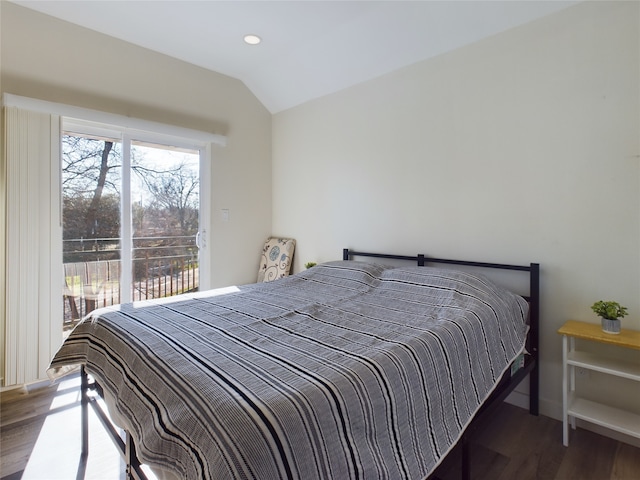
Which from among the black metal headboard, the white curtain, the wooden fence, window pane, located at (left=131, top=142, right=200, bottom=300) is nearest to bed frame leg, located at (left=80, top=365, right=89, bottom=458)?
the white curtain

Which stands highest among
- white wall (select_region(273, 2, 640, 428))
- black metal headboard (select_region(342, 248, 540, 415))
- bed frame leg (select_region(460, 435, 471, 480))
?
white wall (select_region(273, 2, 640, 428))

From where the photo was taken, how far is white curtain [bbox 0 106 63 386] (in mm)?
2348

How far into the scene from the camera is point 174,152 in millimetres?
3297

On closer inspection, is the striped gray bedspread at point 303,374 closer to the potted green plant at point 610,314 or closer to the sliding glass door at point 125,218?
the potted green plant at point 610,314

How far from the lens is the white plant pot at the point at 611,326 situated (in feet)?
5.72

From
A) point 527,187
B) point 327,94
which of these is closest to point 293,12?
point 327,94

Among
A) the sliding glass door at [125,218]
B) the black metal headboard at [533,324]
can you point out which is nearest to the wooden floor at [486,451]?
the black metal headboard at [533,324]

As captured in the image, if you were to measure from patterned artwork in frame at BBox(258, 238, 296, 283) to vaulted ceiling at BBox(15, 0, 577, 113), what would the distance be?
1.68 metres

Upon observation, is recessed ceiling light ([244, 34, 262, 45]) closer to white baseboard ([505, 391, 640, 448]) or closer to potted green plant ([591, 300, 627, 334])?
potted green plant ([591, 300, 627, 334])

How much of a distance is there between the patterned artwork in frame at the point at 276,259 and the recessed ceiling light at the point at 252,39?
1.92 m

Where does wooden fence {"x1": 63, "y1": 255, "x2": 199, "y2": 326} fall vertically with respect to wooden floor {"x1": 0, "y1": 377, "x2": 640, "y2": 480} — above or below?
above

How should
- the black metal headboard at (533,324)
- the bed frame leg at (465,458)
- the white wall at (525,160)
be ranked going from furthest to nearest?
1. the black metal headboard at (533,324)
2. the white wall at (525,160)
3. the bed frame leg at (465,458)

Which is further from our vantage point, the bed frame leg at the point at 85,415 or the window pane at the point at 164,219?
the window pane at the point at 164,219

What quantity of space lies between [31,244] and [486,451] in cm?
325
